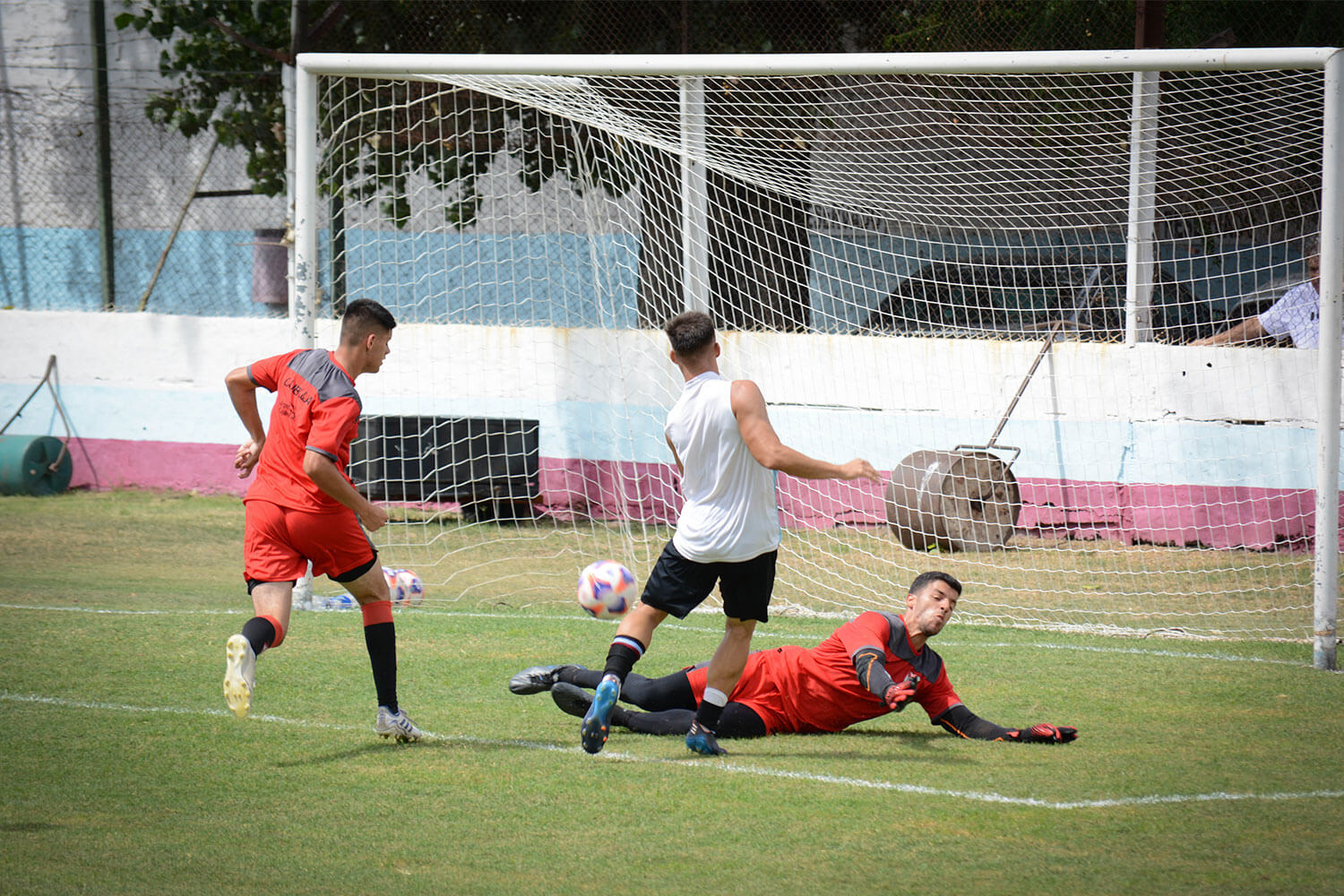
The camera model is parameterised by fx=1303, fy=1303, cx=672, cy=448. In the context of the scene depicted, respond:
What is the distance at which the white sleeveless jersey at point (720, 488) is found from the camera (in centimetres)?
500

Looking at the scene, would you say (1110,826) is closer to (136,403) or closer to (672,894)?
(672,894)

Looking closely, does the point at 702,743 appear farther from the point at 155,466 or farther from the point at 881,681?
the point at 155,466

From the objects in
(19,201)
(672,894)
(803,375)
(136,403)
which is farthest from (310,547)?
(19,201)

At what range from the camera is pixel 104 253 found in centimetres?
1556

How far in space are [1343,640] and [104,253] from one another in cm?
1376

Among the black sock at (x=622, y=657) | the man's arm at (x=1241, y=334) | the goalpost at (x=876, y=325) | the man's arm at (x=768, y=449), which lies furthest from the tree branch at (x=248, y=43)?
the black sock at (x=622, y=657)

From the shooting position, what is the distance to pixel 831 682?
5391 mm

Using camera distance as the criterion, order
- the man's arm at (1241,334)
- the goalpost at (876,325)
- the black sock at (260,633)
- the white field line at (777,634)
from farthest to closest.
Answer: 1. the goalpost at (876,325)
2. the man's arm at (1241,334)
3. the white field line at (777,634)
4. the black sock at (260,633)

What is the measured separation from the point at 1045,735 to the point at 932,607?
0.68 metres

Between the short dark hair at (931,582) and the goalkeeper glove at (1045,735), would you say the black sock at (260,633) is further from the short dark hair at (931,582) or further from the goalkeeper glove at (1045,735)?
the goalkeeper glove at (1045,735)

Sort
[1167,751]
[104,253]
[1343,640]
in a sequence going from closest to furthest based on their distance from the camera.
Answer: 1. [1167,751]
2. [1343,640]
3. [104,253]

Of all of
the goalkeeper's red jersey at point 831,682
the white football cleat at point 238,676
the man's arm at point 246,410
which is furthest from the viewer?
the man's arm at point 246,410

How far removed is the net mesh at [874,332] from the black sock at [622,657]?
13.3ft

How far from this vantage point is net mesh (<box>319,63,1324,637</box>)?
1008cm
